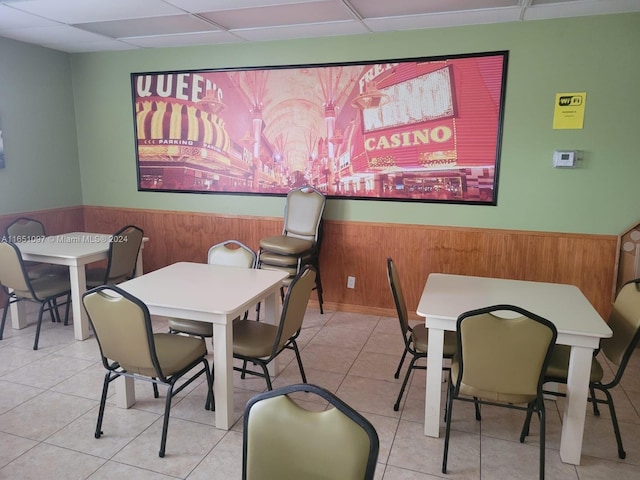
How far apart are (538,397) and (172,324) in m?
2.21

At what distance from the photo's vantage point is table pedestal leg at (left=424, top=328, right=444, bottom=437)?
247 cm

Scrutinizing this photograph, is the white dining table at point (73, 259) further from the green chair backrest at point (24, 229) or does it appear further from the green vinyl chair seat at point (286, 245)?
the green vinyl chair seat at point (286, 245)

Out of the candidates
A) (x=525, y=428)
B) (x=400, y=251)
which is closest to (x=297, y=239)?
(x=400, y=251)

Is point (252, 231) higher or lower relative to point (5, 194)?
lower

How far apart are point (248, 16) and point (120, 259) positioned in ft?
7.47

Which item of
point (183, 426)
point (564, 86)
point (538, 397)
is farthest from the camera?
point (564, 86)

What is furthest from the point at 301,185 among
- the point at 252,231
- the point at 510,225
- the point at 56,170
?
the point at 56,170

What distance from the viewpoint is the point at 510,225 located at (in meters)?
4.06

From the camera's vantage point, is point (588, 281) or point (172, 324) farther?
point (588, 281)

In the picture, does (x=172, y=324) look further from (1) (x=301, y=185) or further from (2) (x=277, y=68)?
(2) (x=277, y=68)

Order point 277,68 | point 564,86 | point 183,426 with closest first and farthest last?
point 183,426, point 564,86, point 277,68

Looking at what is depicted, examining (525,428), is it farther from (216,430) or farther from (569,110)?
(569,110)

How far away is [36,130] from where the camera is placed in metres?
4.86

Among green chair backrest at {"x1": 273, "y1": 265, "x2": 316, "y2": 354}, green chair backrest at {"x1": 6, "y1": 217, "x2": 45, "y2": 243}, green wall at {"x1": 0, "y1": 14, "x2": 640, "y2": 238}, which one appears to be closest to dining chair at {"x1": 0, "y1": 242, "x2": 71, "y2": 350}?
green chair backrest at {"x1": 6, "y1": 217, "x2": 45, "y2": 243}
